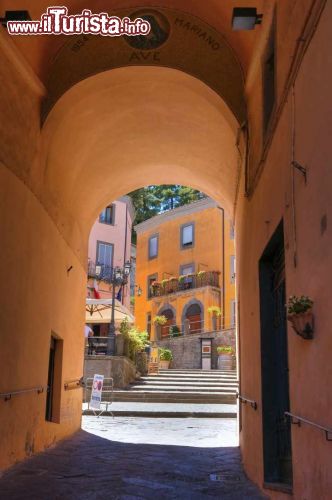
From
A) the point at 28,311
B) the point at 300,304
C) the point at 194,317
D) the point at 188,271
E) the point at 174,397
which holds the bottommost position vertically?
the point at 174,397

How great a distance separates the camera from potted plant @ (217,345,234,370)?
2635cm

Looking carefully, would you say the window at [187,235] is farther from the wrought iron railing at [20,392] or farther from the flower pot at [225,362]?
the wrought iron railing at [20,392]

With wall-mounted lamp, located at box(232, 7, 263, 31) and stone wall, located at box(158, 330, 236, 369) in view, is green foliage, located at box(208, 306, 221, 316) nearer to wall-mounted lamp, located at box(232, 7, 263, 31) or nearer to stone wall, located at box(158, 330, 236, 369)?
stone wall, located at box(158, 330, 236, 369)

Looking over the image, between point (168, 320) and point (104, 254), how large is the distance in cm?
586

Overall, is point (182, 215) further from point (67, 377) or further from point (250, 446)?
point (250, 446)

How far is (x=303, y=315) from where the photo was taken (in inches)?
155

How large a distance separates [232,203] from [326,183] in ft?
25.1

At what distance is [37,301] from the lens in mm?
8359

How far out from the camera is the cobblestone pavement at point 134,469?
19.7 feet

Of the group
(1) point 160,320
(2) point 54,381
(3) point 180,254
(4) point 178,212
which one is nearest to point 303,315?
(2) point 54,381

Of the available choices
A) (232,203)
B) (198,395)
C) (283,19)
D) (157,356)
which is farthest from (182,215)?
(283,19)

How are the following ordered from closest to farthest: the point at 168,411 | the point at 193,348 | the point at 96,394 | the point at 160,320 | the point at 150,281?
1. the point at 96,394
2. the point at 168,411
3. the point at 193,348
4. the point at 160,320
5. the point at 150,281

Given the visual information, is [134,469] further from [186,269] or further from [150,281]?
[150,281]

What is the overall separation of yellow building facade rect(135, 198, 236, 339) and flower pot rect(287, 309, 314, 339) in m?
28.8
